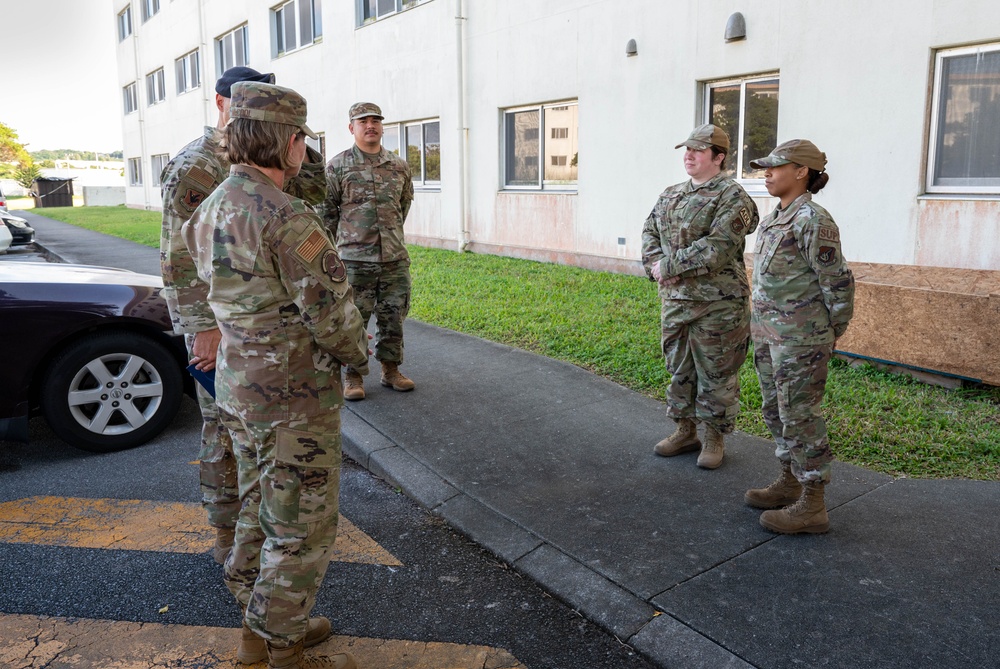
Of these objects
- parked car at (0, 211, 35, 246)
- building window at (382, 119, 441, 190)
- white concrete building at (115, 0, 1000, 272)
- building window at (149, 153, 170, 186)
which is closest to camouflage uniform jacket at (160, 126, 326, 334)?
white concrete building at (115, 0, 1000, 272)

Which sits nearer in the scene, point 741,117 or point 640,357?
point 640,357

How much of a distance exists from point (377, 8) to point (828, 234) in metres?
14.8

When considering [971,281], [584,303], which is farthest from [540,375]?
[971,281]

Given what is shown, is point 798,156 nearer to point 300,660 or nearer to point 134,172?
point 300,660

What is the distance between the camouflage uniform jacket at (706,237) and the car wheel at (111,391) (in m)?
3.23

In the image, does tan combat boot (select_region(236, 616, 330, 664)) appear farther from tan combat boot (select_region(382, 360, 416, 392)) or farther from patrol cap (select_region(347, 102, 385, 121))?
patrol cap (select_region(347, 102, 385, 121))

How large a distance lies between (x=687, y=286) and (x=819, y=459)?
127cm

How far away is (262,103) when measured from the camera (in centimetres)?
237

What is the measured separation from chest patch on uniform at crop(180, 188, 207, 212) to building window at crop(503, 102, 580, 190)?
9309mm

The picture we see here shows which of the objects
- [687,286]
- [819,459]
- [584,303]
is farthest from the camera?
[584,303]

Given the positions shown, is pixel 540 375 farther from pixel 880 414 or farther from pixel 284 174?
pixel 284 174

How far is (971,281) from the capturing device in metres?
6.38

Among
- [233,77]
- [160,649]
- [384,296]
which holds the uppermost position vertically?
[233,77]

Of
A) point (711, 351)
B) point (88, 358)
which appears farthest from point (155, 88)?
point (711, 351)
